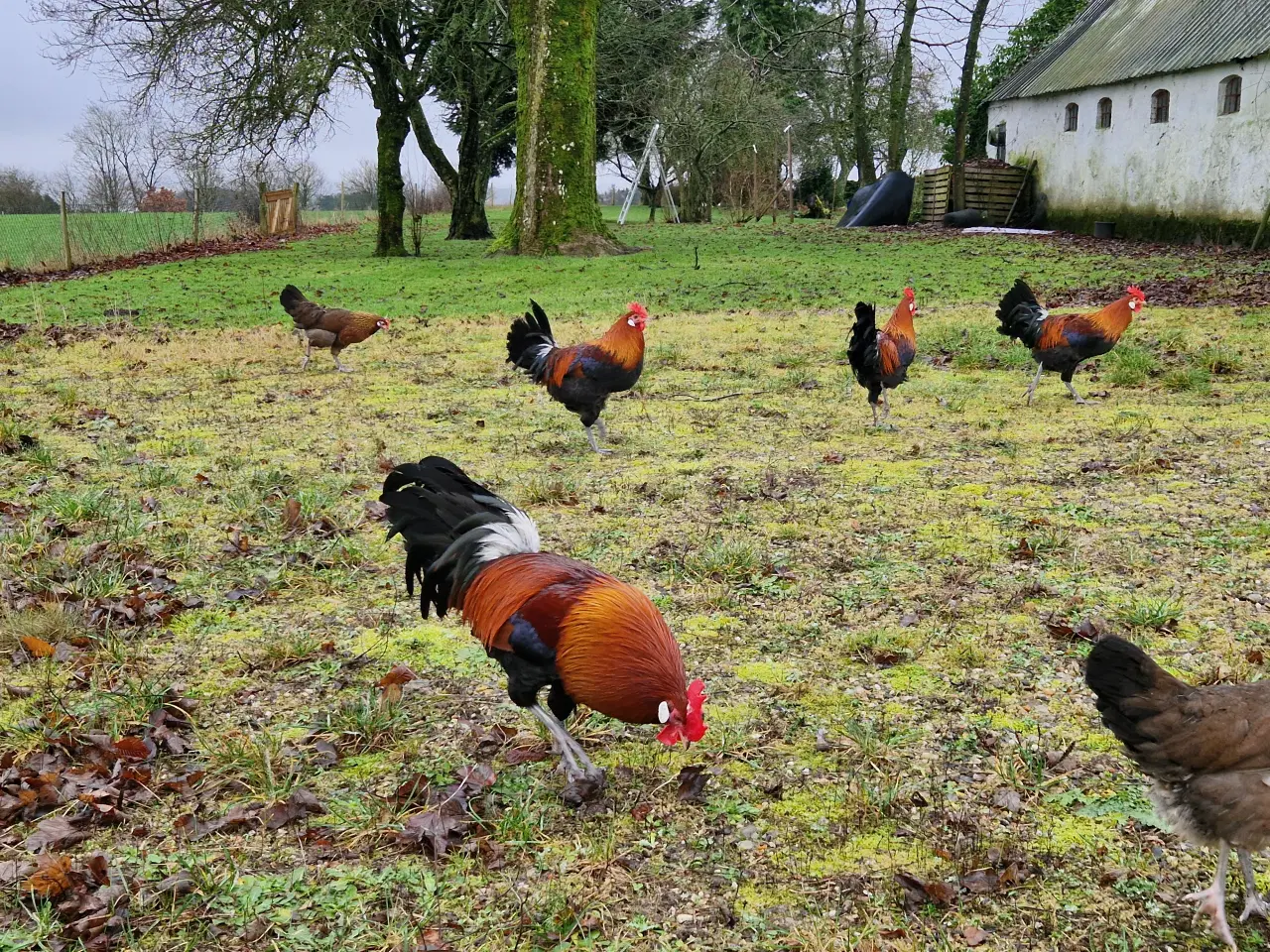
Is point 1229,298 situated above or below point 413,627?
above

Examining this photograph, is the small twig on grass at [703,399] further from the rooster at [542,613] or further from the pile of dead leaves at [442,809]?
the pile of dead leaves at [442,809]

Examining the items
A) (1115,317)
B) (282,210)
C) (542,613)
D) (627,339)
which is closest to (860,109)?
(282,210)

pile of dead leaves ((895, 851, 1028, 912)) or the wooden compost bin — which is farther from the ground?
the wooden compost bin

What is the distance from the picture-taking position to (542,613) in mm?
3137

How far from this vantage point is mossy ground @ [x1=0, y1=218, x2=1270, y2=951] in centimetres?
280

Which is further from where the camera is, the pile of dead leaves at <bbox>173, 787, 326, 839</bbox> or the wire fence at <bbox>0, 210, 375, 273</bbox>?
the wire fence at <bbox>0, 210, 375, 273</bbox>

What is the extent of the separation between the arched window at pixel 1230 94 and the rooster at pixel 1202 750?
27312 millimetres

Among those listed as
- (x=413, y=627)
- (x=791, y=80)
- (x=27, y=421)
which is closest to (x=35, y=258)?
(x=27, y=421)

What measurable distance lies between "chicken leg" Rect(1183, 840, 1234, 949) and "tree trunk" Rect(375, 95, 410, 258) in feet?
80.5

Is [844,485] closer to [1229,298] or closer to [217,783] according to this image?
[217,783]

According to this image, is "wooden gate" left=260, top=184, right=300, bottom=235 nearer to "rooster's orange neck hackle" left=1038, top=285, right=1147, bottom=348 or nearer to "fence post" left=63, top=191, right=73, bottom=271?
"fence post" left=63, top=191, right=73, bottom=271

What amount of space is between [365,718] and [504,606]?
0.92m

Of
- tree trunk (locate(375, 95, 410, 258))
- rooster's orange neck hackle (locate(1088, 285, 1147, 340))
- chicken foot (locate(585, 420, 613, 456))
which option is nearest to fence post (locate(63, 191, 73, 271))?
tree trunk (locate(375, 95, 410, 258))

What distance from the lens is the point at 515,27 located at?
2092cm
